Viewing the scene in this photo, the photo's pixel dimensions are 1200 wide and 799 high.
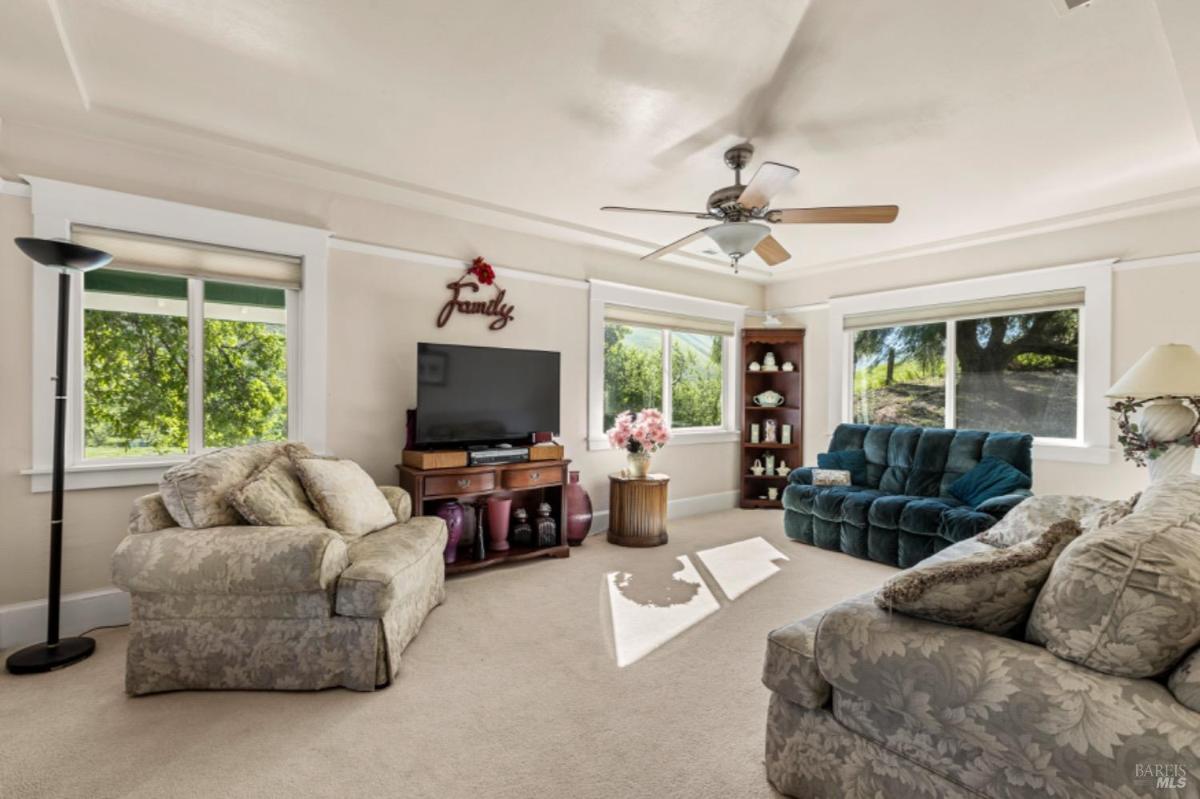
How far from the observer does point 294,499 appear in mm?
2508

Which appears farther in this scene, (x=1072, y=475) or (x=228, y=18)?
(x=1072, y=475)

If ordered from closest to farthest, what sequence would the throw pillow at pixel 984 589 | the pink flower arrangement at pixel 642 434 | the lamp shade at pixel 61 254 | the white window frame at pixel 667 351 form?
1. the throw pillow at pixel 984 589
2. the lamp shade at pixel 61 254
3. the pink flower arrangement at pixel 642 434
4. the white window frame at pixel 667 351

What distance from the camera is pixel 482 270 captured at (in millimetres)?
3914

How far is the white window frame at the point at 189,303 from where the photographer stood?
259 centimetres

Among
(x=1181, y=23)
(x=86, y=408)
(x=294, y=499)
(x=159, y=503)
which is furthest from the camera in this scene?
(x=86, y=408)

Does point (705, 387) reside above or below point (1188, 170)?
below

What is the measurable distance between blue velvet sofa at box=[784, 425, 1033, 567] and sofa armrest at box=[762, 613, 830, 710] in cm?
240

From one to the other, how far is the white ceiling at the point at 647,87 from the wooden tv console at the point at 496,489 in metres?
1.84

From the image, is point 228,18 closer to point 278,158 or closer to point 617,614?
point 278,158

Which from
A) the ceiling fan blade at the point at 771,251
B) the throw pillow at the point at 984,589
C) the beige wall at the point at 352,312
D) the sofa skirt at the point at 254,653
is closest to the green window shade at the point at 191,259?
the beige wall at the point at 352,312

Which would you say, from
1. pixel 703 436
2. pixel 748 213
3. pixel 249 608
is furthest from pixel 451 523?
pixel 703 436

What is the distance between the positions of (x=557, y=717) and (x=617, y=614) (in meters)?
0.97

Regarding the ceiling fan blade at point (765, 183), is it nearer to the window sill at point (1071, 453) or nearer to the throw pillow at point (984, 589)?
the throw pillow at point (984, 589)

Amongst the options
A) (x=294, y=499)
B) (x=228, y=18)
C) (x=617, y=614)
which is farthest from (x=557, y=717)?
(x=228, y=18)
